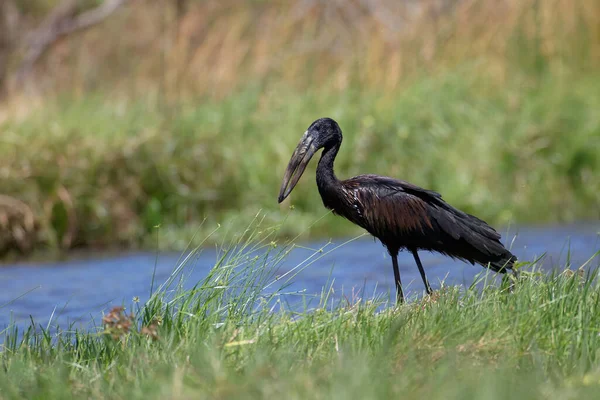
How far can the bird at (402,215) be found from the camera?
605 cm

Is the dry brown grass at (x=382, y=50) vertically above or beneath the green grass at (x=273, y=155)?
above

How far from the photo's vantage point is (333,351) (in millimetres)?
4316

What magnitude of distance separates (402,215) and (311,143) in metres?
0.78

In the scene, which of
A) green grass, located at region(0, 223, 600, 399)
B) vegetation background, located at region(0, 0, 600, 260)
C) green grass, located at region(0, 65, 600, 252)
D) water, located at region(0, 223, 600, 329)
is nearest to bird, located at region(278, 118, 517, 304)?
green grass, located at region(0, 223, 600, 399)

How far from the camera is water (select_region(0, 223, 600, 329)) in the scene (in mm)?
7754

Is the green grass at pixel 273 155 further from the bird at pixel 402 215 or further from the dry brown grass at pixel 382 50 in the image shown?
the bird at pixel 402 215

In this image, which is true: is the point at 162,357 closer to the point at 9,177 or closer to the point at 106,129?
the point at 9,177

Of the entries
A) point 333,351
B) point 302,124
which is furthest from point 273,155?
point 333,351

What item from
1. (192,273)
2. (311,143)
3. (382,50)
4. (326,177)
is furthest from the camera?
(382,50)

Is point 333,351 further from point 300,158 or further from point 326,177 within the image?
point 300,158

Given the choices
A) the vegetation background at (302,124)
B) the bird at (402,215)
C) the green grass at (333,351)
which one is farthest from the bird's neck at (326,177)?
the vegetation background at (302,124)

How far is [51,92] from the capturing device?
521 inches

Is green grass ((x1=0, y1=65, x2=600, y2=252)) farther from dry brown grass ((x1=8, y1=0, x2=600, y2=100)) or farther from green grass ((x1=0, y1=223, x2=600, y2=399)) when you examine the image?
green grass ((x1=0, y1=223, x2=600, y2=399))

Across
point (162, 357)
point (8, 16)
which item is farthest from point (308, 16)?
point (162, 357)
